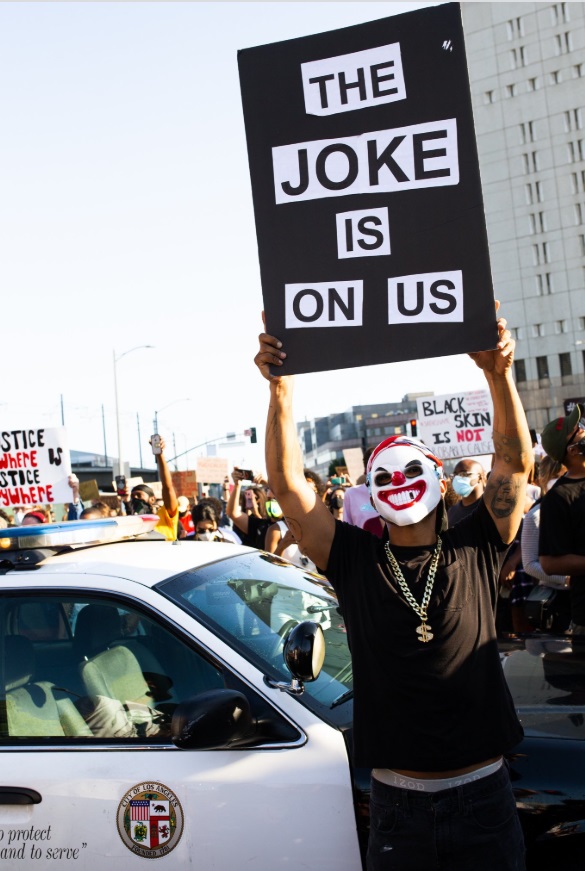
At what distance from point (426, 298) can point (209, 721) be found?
1425 mm

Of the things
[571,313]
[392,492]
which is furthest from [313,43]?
[571,313]

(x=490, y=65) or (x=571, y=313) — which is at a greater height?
(x=490, y=65)

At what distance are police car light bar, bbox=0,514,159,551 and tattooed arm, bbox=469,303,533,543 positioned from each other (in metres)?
1.83

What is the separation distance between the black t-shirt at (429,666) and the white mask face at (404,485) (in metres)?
0.12

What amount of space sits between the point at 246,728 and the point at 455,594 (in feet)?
2.50

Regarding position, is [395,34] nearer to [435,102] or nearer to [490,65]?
[435,102]

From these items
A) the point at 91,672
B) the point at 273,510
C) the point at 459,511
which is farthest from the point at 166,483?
the point at 91,672

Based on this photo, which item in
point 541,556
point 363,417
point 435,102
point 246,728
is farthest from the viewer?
point 363,417

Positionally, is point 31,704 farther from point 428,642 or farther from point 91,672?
point 428,642

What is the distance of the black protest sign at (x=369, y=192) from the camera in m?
3.00

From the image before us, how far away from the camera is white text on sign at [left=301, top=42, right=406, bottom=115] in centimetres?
312

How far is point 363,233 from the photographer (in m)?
3.07

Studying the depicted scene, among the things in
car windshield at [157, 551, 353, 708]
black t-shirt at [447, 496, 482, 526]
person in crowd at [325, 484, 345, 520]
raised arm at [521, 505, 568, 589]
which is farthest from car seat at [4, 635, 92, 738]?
person in crowd at [325, 484, 345, 520]

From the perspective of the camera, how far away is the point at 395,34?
313 centimetres
